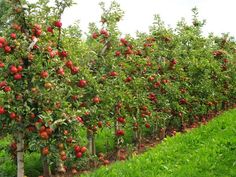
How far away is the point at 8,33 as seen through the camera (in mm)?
8305

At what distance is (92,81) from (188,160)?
2.80 meters

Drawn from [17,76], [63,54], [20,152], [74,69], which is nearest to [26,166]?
[20,152]

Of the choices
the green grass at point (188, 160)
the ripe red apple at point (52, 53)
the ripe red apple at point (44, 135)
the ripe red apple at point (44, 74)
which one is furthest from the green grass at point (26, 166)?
the ripe red apple at point (52, 53)

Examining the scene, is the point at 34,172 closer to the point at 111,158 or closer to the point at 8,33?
the point at 111,158

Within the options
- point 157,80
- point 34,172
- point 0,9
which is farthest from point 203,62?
point 0,9

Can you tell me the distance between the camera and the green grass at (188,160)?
8.84 metres

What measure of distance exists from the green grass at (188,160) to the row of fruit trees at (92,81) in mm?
1042

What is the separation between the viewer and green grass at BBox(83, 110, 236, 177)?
29.0ft

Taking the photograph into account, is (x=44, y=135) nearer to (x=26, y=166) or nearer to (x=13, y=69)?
(x=13, y=69)

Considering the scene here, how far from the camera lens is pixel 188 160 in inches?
370

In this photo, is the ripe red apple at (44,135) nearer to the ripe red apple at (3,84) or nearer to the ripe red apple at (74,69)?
the ripe red apple at (3,84)

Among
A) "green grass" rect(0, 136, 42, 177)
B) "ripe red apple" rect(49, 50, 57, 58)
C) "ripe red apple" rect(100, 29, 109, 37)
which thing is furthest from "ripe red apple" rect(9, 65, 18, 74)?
"ripe red apple" rect(100, 29, 109, 37)

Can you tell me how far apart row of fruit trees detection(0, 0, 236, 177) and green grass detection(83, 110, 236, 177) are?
1.04 meters

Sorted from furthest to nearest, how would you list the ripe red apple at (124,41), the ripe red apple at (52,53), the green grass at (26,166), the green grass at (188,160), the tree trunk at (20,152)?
the ripe red apple at (124,41) < the green grass at (26,166) < the green grass at (188,160) < the tree trunk at (20,152) < the ripe red apple at (52,53)
